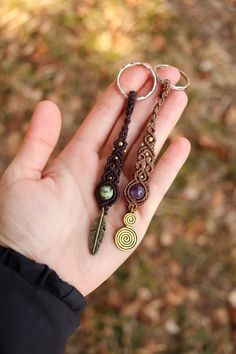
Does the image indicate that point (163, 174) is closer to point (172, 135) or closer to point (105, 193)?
point (105, 193)

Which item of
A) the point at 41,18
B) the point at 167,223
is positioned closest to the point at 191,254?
the point at 167,223

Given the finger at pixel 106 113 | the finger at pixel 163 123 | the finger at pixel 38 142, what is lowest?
the finger at pixel 163 123

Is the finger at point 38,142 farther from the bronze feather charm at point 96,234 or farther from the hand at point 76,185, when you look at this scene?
the bronze feather charm at point 96,234

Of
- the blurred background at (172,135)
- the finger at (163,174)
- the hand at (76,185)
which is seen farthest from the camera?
the blurred background at (172,135)

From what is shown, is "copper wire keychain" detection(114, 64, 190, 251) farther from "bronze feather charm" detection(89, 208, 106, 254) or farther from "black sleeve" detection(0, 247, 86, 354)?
"black sleeve" detection(0, 247, 86, 354)

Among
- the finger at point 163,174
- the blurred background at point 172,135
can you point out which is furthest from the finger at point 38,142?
the blurred background at point 172,135

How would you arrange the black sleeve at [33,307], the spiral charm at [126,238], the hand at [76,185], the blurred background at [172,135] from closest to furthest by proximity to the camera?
the black sleeve at [33,307] < the hand at [76,185] < the spiral charm at [126,238] < the blurred background at [172,135]

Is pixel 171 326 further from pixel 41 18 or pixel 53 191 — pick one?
pixel 41 18
